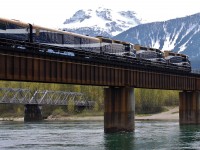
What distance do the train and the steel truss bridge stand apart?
6198 centimetres

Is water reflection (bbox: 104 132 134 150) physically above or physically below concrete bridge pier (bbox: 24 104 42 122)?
below

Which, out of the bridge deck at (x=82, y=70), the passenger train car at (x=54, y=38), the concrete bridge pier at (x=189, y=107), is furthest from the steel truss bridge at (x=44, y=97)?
the passenger train car at (x=54, y=38)

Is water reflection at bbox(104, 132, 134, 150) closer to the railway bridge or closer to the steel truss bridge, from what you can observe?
the railway bridge

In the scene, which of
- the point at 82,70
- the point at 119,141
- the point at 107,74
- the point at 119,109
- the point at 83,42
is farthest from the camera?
the point at 119,109

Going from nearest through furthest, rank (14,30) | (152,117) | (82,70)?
(14,30)
(82,70)
(152,117)

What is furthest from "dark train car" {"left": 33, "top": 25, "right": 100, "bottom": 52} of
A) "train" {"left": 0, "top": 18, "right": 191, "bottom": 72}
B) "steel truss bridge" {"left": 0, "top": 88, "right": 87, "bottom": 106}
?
"steel truss bridge" {"left": 0, "top": 88, "right": 87, "bottom": 106}

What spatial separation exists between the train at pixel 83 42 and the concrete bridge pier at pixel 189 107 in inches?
225

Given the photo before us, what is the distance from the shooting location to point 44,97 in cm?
17625

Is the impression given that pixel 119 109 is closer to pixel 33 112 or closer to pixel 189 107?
pixel 189 107

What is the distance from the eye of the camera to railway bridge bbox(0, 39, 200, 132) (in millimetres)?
64438

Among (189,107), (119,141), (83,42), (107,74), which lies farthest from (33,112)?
(119,141)

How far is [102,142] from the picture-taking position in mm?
72500

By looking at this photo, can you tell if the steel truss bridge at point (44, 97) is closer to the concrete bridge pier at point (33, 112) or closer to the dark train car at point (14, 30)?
the concrete bridge pier at point (33, 112)

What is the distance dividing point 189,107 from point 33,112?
217ft
